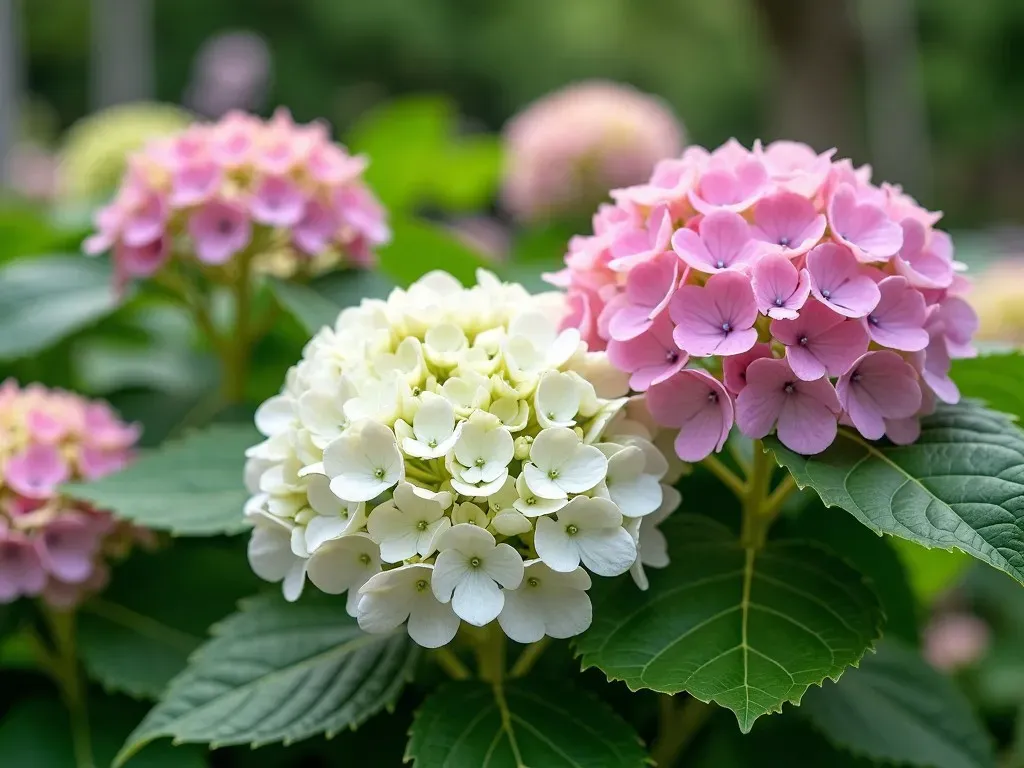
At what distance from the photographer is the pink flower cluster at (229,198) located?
0.90 metres

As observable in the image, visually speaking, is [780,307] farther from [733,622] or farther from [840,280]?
[733,622]

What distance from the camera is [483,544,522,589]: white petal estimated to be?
55cm

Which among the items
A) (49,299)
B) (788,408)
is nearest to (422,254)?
(49,299)

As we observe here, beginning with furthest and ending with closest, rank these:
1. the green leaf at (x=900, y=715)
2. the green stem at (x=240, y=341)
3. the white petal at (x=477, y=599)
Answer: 1. the green stem at (x=240, y=341)
2. the green leaf at (x=900, y=715)
3. the white petal at (x=477, y=599)

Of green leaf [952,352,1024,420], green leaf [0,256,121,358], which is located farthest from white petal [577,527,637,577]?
green leaf [0,256,121,358]

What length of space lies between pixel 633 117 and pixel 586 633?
1.23m

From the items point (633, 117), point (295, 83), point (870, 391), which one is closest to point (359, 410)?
point (870, 391)

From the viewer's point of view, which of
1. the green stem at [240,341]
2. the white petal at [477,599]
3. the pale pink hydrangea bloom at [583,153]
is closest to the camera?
the white petal at [477,599]

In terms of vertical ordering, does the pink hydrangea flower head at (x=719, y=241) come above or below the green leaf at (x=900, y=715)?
above

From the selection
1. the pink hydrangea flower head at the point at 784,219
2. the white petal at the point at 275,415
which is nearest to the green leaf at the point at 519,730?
the white petal at the point at 275,415

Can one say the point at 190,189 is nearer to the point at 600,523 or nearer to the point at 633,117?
the point at 600,523

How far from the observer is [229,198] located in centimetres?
89

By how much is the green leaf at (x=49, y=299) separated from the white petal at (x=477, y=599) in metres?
0.60

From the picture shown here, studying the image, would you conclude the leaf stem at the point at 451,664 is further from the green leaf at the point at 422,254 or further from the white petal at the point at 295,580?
the green leaf at the point at 422,254
